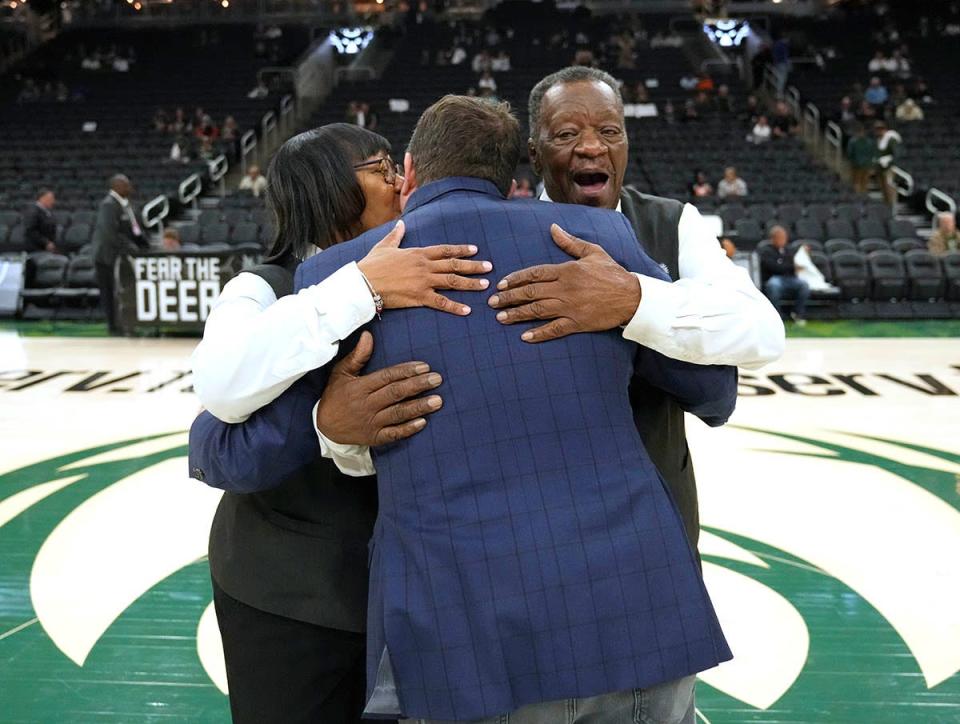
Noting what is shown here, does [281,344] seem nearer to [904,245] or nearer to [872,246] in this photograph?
[872,246]

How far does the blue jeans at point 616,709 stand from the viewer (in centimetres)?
137

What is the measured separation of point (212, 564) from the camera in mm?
1752

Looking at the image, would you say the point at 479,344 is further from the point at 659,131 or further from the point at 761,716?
the point at 659,131

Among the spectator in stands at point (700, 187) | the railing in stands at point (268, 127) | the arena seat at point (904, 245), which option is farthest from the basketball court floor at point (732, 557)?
the railing in stands at point (268, 127)

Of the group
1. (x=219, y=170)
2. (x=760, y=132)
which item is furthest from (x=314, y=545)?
(x=760, y=132)

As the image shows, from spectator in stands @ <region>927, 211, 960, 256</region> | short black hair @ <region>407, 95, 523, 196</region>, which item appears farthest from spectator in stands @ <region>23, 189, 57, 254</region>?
short black hair @ <region>407, 95, 523, 196</region>

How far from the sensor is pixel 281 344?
1380 millimetres

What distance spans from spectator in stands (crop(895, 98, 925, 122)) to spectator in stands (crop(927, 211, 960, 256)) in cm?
710

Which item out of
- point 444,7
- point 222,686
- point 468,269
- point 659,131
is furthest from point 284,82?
point 468,269

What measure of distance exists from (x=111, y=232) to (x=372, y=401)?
31.7 feet

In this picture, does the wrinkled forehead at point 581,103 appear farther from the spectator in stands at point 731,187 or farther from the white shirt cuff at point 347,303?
the spectator in stands at point 731,187

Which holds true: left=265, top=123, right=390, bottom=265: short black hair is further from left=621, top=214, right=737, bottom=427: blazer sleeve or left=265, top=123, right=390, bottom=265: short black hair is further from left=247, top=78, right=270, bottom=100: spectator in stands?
left=247, top=78, right=270, bottom=100: spectator in stands

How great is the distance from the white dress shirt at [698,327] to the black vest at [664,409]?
22cm

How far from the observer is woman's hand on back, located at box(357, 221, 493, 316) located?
136 cm
